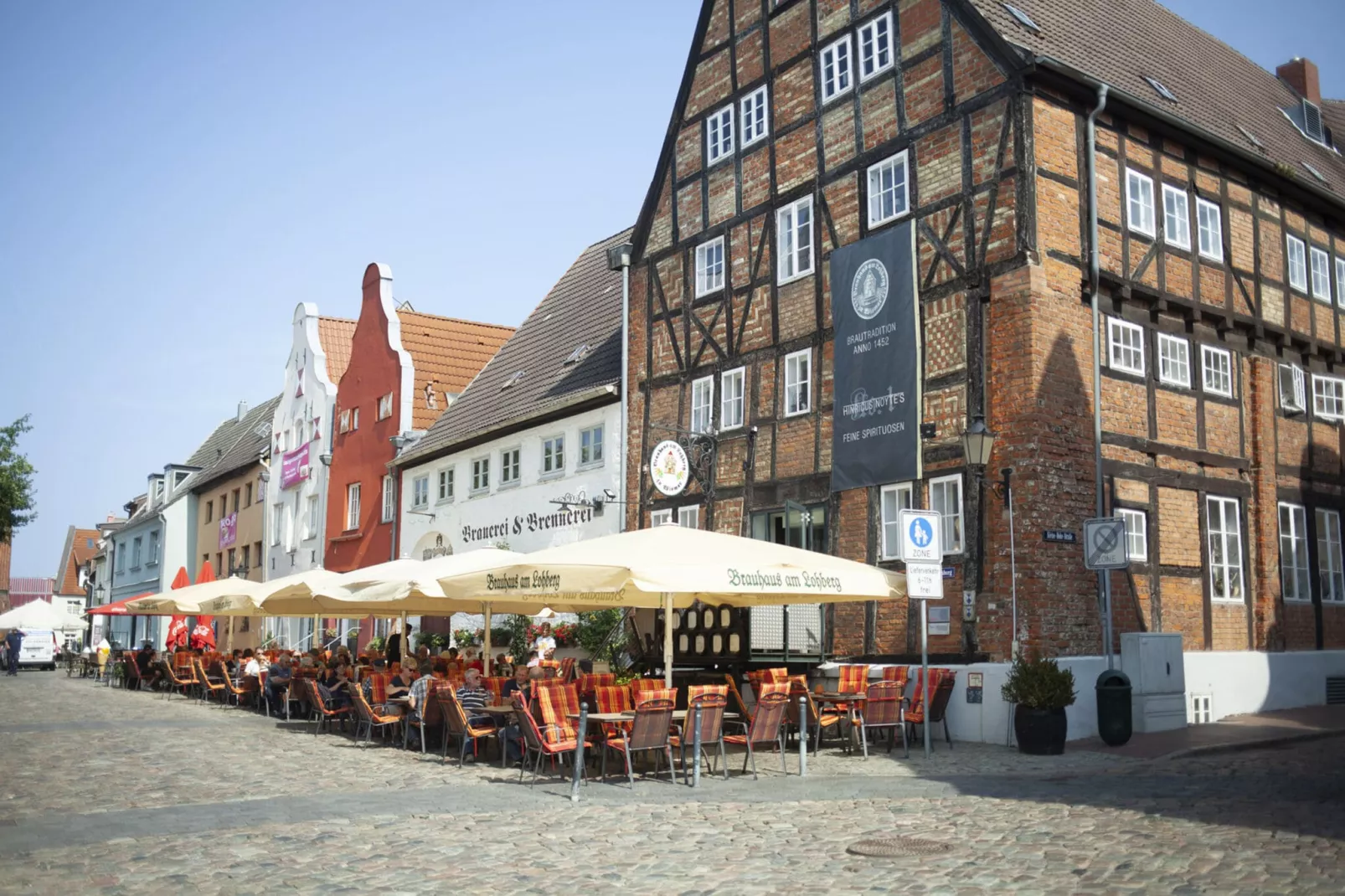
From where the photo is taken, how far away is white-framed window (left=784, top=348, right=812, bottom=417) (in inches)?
829

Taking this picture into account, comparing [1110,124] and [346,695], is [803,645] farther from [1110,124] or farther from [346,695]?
[1110,124]

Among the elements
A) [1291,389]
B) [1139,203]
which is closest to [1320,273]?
[1291,389]

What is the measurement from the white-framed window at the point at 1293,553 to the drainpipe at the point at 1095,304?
5326 millimetres

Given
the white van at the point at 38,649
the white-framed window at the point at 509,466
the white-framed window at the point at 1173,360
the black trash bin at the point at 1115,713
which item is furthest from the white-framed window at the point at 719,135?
the white van at the point at 38,649

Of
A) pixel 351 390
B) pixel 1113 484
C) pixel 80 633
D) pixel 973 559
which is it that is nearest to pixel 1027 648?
pixel 973 559

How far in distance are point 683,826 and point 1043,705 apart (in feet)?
22.2

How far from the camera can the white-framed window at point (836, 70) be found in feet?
69.1

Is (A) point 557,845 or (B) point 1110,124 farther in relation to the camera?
(B) point 1110,124

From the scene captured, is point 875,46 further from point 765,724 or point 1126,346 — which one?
point 765,724

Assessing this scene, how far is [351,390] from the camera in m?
39.0

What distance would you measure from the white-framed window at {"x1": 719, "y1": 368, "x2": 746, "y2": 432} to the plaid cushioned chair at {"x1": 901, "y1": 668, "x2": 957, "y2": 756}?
7.03 m

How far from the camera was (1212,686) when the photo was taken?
1869 centimetres

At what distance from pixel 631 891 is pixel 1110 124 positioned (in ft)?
50.6

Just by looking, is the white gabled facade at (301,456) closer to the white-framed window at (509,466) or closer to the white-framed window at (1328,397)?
the white-framed window at (509,466)
